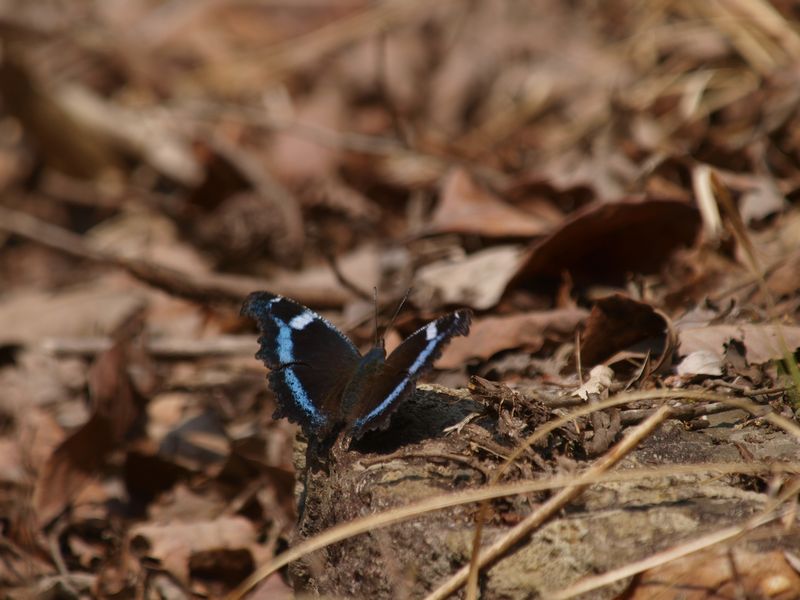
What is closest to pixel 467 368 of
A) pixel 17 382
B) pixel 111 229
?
pixel 17 382

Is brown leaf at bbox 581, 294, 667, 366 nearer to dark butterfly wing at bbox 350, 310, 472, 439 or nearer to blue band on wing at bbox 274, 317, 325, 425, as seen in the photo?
dark butterfly wing at bbox 350, 310, 472, 439

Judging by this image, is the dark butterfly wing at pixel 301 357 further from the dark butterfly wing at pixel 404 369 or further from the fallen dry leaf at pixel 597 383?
the fallen dry leaf at pixel 597 383

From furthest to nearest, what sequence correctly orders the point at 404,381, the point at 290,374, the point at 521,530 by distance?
1. the point at 290,374
2. the point at 404,381
3. the point at 521,530

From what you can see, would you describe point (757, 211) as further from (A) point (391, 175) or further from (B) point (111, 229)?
(B) point (111, 229)

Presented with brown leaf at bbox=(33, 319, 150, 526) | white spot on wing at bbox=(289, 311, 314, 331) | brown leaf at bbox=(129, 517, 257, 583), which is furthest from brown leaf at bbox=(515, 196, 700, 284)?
brown leaf at bbox=(33, 319, 150, 526)

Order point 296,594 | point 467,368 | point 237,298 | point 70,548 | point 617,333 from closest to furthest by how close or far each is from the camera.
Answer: point 296,594 < point 617,333 < point 467,368 < point 70,548 < point 237,298

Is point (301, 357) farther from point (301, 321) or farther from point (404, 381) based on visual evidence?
point (404, 381)

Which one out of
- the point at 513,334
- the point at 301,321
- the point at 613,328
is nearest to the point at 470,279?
the point at 513,334

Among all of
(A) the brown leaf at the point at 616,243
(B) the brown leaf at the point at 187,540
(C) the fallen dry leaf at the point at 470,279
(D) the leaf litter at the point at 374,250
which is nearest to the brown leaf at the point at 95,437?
(D) the leaf litter at the point at 374,250
